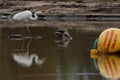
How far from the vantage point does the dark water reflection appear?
1130 centimetres

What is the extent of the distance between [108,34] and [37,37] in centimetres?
673

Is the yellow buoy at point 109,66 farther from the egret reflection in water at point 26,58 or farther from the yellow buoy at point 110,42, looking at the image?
the egret reflection in water at point 26,58

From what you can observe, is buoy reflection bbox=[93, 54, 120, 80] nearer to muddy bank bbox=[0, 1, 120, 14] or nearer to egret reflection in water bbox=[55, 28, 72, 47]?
egret reflection in water bbox=[55, 28, 72, 47]

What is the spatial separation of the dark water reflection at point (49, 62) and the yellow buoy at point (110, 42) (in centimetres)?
54

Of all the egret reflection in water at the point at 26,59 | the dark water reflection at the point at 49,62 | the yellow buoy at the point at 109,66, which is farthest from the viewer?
the egret reflection in water at the point at 26,59

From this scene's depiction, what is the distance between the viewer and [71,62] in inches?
525

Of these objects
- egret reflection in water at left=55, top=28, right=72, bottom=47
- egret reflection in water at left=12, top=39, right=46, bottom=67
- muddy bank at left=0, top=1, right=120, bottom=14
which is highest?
egret reflection in water at left=12, top=39, right=46, bottom=67

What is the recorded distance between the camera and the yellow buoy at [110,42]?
1477cm

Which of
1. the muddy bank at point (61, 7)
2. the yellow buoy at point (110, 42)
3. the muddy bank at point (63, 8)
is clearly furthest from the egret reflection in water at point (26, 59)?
the muddy bank at point (61, 7)

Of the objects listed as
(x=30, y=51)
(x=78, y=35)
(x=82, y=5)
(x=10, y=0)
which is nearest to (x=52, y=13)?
(x=82, y=5)

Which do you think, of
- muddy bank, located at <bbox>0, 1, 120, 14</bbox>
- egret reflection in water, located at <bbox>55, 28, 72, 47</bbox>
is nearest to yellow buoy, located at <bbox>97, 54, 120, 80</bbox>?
egret reflection in water, located at <bbox>55, 28, 72, 47</bbox>

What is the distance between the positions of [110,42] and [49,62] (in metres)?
2.38

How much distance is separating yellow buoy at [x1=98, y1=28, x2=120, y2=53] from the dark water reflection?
0.54m

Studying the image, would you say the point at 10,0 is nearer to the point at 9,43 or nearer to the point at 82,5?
the point at 82,5
